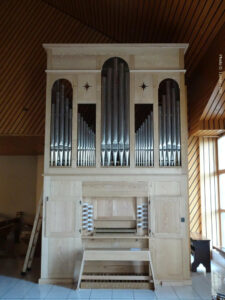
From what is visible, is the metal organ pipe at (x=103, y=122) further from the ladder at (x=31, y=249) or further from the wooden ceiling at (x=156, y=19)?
the ladder at (x=31, y=249)

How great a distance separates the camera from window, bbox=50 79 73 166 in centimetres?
701

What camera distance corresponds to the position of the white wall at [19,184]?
11.8 meters

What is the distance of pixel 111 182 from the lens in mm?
6941

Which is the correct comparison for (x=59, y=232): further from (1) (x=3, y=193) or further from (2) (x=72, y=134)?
(1) (x=3, y=193)

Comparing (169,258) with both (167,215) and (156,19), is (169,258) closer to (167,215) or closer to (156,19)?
(167,215)

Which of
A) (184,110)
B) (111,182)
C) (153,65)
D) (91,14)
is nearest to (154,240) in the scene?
(111,182)

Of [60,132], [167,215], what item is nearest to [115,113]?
[60,132]

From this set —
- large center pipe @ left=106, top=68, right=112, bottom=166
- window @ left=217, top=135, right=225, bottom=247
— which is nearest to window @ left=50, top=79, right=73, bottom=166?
large center pipe @ left=106, top=68, right=112, bottom=166

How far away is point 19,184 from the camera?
1191cm

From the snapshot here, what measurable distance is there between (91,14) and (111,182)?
14.0 ft

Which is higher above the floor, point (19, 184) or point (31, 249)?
point (19, 184)

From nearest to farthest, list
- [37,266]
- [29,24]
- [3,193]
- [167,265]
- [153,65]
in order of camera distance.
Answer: [167,265] → [153,65] → [37,266] → [29,24] → [3,193]

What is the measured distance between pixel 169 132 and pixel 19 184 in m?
6.82

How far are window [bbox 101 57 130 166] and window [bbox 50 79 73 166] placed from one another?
707 mm
